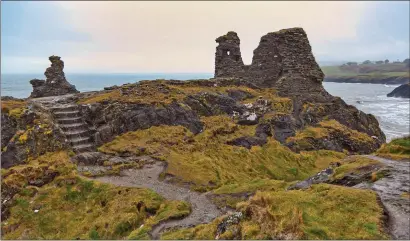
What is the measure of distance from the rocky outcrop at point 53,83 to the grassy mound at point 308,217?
2951cm

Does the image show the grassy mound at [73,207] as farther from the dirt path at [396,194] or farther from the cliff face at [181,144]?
the dirt path at [396,194]

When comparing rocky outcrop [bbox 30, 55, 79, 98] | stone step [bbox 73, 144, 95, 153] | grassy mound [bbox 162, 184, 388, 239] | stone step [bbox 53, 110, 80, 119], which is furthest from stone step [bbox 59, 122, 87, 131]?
grassy mound [bbox 162, 184, 388, 239]

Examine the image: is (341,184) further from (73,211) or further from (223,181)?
(73,211)

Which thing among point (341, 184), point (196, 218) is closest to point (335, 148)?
point (341, 184)

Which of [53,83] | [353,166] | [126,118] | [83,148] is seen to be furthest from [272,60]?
[353,166]

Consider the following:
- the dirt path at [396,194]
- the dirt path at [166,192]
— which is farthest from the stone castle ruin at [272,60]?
the dirt path at [396,194]

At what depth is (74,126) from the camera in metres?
27.2

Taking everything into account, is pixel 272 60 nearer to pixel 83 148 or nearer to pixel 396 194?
pixel 83 148

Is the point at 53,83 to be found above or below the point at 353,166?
above

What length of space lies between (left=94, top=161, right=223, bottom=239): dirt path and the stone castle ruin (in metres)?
22.7

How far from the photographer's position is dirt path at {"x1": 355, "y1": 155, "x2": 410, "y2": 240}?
1032 centimetres

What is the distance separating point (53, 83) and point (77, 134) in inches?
544

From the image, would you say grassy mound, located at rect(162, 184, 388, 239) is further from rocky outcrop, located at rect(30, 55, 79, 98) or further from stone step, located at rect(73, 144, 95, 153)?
rocky outcrop, located at rect(30, 55, 79, 98)

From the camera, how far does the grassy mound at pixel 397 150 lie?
14.9 metres
